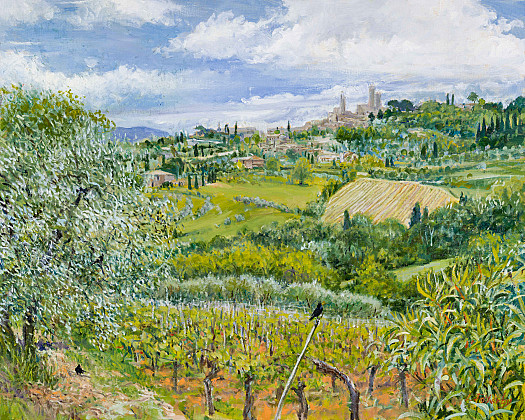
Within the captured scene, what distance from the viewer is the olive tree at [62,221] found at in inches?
134

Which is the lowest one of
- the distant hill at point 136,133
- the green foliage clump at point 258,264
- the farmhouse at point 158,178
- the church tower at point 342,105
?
the green foliage clump at point 258,264

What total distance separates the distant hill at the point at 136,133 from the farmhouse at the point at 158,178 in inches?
16.6

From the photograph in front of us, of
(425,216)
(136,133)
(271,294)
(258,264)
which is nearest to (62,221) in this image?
(136,133)

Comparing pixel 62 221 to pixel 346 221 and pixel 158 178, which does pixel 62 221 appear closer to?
pixel 158 178

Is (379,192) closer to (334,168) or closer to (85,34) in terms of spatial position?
(334,168)

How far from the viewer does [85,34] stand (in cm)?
456

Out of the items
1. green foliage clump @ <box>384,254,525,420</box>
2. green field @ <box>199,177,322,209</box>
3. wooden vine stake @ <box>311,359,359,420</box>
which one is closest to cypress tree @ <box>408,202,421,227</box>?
green field @ <box>199,177,322,209</box>

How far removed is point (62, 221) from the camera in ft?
11.3

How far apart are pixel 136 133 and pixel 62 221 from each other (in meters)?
1.50

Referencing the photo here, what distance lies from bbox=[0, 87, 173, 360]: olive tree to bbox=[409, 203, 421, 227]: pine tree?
101 inches

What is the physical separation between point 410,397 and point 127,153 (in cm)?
356

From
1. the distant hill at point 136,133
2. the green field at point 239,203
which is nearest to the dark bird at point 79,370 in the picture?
the green field at point 239,203

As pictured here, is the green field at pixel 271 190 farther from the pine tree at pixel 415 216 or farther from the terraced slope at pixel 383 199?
the pine tree at pixel 415 216

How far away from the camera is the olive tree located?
11.2ft
